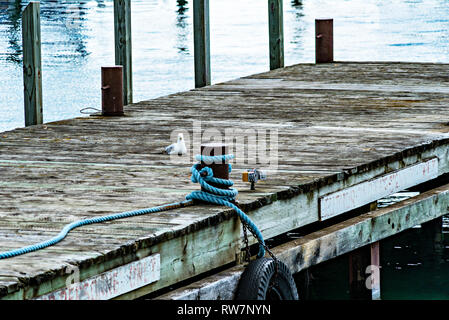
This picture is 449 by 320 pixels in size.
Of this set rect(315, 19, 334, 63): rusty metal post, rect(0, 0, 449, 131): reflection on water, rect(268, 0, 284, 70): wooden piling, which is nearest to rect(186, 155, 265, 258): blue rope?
rect(268, 0, 284, 70): wooden piling

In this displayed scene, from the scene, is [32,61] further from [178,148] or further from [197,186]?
[197,186]

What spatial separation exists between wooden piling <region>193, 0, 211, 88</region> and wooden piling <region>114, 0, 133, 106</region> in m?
1.08

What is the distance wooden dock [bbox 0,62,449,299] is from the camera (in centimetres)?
473

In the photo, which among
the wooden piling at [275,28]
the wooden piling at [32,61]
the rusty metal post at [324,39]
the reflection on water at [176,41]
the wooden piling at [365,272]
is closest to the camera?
the wooden piling at [365,272]

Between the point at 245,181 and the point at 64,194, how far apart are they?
1.01 meters

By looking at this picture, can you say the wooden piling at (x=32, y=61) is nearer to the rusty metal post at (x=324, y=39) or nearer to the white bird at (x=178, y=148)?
the white bird at (x=178, y=148)

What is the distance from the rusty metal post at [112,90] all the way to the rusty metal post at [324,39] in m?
4.74

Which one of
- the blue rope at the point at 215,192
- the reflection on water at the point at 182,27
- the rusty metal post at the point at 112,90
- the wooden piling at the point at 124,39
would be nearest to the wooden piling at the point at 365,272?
the blue rope at the point at 215,192

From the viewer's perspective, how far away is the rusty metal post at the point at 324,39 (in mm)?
13719

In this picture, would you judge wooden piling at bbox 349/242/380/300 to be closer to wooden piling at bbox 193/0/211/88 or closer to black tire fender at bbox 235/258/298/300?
black tire fender at bbox 235/258/298/300

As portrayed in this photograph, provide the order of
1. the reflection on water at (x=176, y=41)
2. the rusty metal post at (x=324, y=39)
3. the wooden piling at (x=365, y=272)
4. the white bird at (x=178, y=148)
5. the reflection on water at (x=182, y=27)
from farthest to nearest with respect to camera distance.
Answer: the reflection on water at (x=182, y=27), the reflection on water at (x=176, y=41), the rusty metal post at (x=324, y=39), the wooden piling at (x=365, y=272), the white bird at (x=178, y=148)

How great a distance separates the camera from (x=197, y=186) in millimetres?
6039

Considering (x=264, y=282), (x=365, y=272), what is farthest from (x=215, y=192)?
(x=365, y=272)
